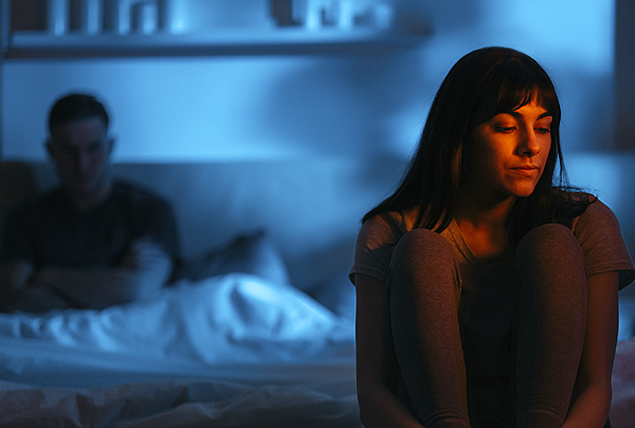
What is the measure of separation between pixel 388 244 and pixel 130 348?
733 millimetres

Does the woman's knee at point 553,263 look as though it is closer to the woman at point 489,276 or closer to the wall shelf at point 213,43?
the woman at point 489,276

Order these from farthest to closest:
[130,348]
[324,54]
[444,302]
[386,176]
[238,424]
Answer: [324,54]
[386,176]
[130,348]
[238,424]
[444,302]

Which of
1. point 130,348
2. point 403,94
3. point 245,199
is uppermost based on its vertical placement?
point 403,94

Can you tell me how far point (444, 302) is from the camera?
28.9 inches

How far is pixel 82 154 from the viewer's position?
1.93 m

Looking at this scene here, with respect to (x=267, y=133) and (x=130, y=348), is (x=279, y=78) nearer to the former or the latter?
(x=267, y=133)

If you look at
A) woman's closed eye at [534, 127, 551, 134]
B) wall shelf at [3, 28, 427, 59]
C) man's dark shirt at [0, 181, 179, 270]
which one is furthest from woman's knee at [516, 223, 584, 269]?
wall shelf at [3, 28, 427, 59]

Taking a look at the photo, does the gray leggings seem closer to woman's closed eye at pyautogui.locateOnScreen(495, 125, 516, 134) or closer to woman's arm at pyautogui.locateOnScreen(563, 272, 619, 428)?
woman's arm at pyautogui.locateOnScreen(563, 272, 619, 428)

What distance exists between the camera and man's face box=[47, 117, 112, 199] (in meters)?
1.92

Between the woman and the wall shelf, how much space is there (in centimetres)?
134

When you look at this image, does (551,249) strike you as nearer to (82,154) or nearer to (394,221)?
(394,221)

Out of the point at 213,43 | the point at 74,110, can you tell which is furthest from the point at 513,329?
the point at 213,43

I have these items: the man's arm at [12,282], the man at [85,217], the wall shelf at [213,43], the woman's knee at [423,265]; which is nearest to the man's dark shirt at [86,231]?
the man at [85,217]

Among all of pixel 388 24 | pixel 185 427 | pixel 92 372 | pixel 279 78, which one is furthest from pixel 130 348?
pixel 388 24
